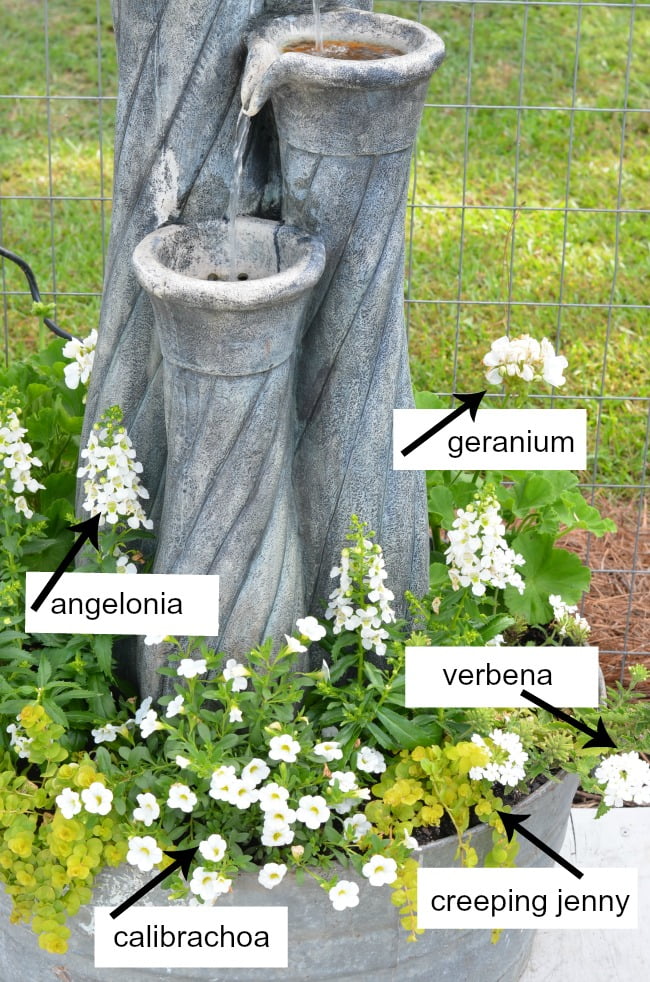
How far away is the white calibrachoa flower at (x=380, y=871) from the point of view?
2.04 metres

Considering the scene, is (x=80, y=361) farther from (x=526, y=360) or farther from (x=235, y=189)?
(x=526, y=360)

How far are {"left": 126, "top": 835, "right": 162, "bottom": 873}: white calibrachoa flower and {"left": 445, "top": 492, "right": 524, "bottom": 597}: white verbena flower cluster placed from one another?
0.71 m

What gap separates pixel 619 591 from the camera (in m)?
3.73

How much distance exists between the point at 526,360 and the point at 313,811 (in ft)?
3.11

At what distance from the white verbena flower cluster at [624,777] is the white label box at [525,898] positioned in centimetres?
21

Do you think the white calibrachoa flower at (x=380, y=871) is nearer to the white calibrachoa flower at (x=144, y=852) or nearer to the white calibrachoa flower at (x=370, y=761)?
the white calibrachoa flower at (x=370, y=761)

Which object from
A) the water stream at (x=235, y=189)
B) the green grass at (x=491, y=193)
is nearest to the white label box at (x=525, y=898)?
the water stream at (x=235, y=189)

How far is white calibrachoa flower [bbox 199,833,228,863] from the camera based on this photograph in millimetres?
2000

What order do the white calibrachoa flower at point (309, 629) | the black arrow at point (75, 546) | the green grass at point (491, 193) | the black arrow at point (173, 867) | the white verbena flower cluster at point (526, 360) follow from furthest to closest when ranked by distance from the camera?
the green grass at point (491, 193) < the white verbena flower cluster at point (526, 360) < the black arrow at point (75, 546) < the white calibrachoa flower at point (309, 629) < the black arrow at point (173, 867)

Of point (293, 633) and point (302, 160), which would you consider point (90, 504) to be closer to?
point (293, 633)

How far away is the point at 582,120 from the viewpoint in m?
5.97

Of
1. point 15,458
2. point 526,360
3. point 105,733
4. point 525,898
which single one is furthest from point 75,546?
point 525,898

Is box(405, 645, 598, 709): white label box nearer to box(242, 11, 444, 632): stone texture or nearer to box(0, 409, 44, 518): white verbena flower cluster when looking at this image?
box(242, 11, 444, 632): stone texture

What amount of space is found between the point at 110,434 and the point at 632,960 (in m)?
1.49
